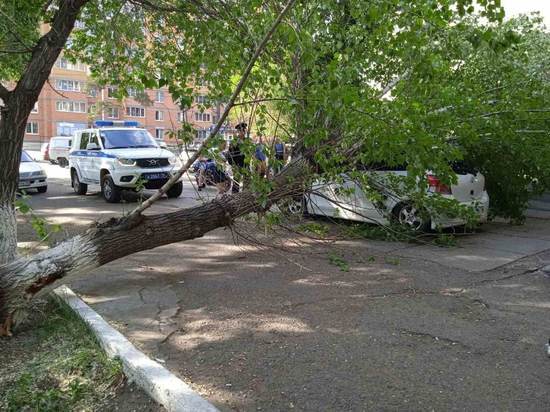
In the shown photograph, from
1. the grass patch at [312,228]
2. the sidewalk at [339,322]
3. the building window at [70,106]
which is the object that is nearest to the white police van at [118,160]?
the sidewalk at [339,322]

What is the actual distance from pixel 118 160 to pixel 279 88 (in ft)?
30.4

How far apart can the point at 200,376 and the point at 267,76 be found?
3.63m

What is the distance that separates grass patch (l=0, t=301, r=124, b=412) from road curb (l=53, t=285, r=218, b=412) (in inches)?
3.0

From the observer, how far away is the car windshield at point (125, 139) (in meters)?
15.6

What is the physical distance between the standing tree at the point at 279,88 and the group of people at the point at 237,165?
237mm

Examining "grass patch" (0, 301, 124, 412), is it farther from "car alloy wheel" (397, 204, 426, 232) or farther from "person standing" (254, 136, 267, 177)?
"car alloy wheel" (397, 204, 426, 232)

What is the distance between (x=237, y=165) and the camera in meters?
6.68

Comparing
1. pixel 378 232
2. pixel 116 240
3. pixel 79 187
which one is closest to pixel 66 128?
pixel 79 187

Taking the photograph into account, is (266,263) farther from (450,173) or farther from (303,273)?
(450,173)

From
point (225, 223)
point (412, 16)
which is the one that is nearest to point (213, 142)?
point (225, 223)

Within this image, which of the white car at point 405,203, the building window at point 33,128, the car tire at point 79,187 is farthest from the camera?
the building window at point 33,128

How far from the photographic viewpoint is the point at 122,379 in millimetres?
4016

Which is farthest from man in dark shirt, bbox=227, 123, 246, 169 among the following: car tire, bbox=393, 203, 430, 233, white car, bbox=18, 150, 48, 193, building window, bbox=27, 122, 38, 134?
building window, bbox=27, 122, 38, 134

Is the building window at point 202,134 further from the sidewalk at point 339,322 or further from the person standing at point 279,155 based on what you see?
the sidewalk at point 339,322
